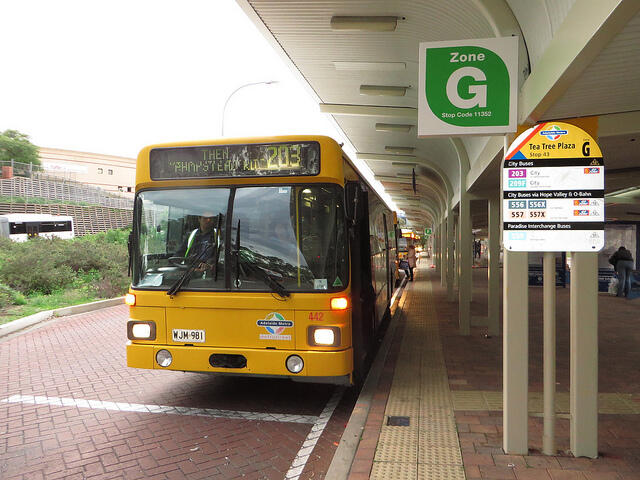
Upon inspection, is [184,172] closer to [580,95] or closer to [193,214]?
[193,214]

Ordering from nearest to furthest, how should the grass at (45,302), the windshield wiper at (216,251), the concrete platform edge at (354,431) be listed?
the concrete platform edge at (354,431) < the windshield wiper at (216,251) < the grass at (45,302)

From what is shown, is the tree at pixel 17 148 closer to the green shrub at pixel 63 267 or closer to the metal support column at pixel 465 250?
the green shrub at pixel 63 267

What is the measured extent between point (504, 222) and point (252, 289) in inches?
103

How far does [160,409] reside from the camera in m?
5.50

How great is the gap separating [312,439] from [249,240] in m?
2.08

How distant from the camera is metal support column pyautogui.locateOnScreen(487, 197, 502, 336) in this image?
951 centimetres

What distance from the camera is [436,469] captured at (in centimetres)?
371

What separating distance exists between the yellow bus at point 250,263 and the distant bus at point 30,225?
3155cm

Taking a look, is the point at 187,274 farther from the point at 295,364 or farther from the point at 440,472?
the point at 440,472

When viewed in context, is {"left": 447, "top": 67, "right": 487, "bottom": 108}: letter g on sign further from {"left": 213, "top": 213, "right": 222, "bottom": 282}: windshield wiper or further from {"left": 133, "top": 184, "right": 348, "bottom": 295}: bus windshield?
{"left": 213, "top": 213, "right": 222, "bottom": 282}: windshield wiper

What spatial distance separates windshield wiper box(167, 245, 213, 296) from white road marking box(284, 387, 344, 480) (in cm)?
202

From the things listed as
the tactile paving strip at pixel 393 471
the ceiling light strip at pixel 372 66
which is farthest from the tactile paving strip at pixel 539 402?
the ceiling light strip at pixel 372 66

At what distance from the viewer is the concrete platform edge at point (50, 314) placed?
10227 millimetres

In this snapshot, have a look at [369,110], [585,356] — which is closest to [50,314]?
[369,110]
